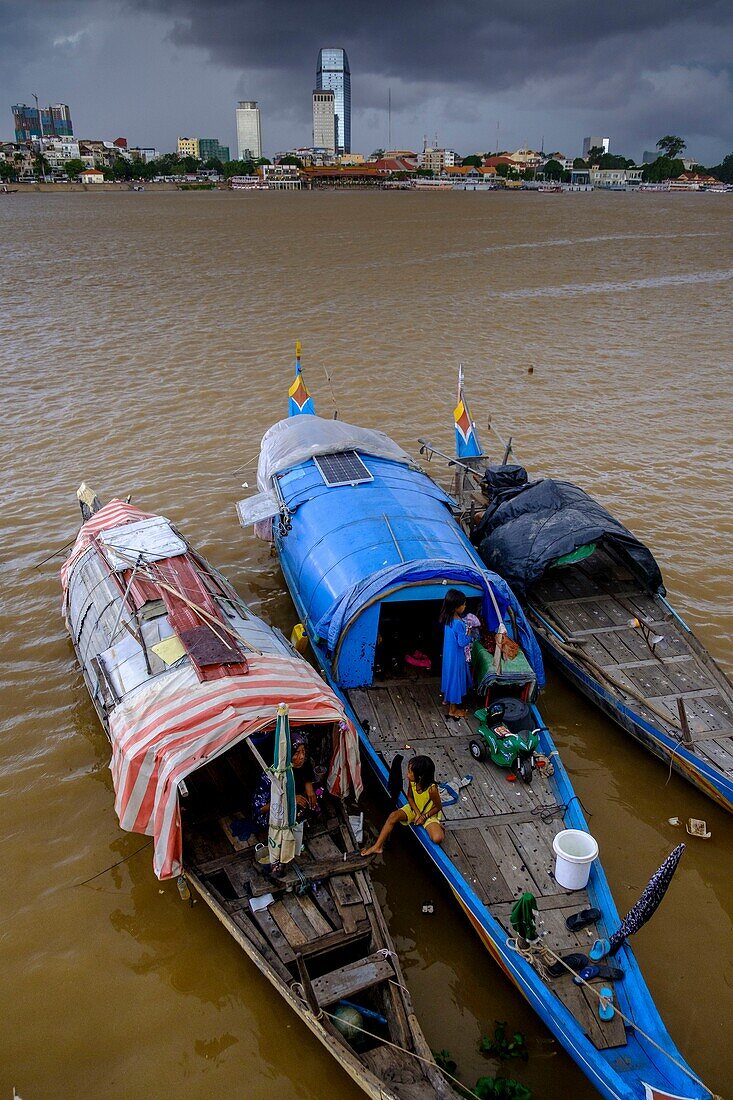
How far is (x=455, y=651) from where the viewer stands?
8.38 metres

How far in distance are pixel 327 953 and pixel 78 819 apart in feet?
11.6

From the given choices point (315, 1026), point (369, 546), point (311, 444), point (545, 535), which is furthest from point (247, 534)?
point (315, 1026)

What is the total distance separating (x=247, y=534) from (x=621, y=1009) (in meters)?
10.2

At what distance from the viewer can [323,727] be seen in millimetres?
8250

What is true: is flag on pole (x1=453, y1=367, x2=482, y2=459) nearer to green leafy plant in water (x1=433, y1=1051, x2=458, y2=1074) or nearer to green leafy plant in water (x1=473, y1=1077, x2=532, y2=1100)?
green leafy plant in water (x1=433, y1=1051, x2=458, y2=1074)

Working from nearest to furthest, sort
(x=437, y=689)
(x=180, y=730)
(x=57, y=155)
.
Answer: (x=180, y=730)
(x=437, y=689)
(x=57, y=155)

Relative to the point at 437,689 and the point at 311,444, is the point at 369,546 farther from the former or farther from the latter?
the point at 311,444

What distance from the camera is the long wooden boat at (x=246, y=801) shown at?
5641mm

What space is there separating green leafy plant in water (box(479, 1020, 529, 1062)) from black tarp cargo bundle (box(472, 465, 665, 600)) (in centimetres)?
581

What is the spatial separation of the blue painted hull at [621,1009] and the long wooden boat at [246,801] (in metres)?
0.82

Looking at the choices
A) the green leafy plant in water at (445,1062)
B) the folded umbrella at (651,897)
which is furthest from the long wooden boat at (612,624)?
the green leafy plant in water at (445,1062)

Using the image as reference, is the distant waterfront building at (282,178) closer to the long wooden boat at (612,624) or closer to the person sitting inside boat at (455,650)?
the long wooden boat at (612,624)

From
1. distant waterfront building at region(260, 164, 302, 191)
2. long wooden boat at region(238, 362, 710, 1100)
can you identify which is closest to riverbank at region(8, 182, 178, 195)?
distant waterfront building at region(260, 164, 302, 191)

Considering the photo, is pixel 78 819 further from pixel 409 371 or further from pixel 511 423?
pixel 409 371
